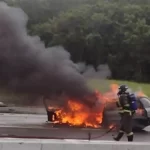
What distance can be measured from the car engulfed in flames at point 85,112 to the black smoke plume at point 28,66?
0.40 metres

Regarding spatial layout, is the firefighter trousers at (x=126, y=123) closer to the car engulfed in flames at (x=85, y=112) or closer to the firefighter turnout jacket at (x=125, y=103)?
the firefighter turnout jacket at (x=125, y=103)

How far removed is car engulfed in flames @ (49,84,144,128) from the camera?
50.9 feet

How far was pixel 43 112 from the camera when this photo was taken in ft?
85.6

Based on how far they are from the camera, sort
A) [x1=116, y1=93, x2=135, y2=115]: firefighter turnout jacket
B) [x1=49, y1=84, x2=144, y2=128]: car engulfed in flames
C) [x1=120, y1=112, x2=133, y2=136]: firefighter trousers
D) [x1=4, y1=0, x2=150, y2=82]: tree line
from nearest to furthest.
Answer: [x1=120, y1=112, x2=133, y2=136]: firefighter trousers → [x1=116, y1=93, x2=135, y2=115]: firefighter turnout jacket → [x1=49, y1=84, x2=144, y2=128]: car engulfed in flames → [x1=4, y1=0, x2=150, y2=82]: tree line

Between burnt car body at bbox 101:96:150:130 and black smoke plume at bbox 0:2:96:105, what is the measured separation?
3.76ft

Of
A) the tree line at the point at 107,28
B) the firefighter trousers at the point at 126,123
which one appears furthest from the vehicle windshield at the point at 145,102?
the tree line at the point at 107,28

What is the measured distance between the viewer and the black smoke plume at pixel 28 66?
15.2 meters

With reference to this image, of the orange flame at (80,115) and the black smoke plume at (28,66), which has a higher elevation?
the black smoke plume at (28,66)

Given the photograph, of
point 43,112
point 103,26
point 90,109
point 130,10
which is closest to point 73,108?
point 90,109

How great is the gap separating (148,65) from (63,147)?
4183 centimetres

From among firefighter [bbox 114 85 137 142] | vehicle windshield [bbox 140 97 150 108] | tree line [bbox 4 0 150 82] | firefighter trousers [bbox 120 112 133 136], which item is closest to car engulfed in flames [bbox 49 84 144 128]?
vehicle windshield [bbox 140 97 150 108]

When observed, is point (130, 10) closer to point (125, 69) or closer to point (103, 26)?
point (103, 26)

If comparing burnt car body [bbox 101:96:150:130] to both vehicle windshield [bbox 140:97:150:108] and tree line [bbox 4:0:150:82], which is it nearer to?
vehicle windshield [bbox 140:97:150:108]

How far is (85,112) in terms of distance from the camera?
51.0ft
